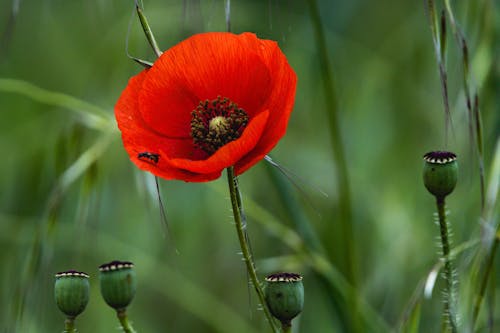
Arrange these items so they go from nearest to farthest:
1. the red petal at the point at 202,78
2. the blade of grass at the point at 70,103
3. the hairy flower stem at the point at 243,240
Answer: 1. the hairy flower stem at the point at 243,240
2. the red petal at the point at 202,78
3. the blade of grass at the point at 70,103

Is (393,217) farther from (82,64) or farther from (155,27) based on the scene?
(82,64)

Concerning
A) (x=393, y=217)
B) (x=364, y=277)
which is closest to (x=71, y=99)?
(x=393, y=217)

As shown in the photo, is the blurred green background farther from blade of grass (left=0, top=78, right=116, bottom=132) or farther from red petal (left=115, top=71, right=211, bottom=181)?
red petal (left=115, top=71, right=211, bottom=181)

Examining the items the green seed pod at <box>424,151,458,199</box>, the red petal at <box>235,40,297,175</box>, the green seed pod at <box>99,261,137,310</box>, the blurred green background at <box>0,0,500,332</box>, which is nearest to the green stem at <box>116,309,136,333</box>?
the green seed pod at <box>99,261,137,310</box>

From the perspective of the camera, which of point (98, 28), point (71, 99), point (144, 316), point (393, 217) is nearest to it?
point (71, 99)

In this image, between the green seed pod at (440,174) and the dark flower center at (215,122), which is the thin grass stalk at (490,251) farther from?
the dark flower center at (215,122)

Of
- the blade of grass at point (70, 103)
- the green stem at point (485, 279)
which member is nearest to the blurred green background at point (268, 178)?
the blade of grass at point (70, 103)

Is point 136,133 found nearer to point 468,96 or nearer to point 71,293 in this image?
point 71,293
